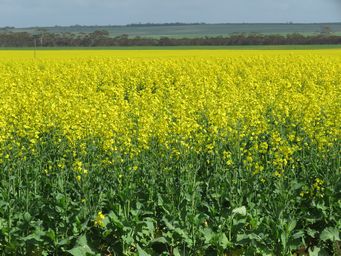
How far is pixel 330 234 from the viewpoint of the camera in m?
7.71

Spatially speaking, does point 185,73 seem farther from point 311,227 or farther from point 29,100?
point 311,227

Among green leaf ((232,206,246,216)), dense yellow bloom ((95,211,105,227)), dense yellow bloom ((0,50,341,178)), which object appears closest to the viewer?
dense yellow bloom ((95,211,105,227))

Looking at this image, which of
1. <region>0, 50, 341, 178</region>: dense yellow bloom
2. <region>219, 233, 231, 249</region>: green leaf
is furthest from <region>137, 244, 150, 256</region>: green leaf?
<region>0, 50, 341, 178</region>: dense yellow bloom

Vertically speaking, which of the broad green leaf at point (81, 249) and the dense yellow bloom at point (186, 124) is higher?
the dense yellow bloom at point (186, 124)

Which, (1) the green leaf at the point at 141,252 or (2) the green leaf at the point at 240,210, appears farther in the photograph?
(2) the green leaf at the point at 240,210

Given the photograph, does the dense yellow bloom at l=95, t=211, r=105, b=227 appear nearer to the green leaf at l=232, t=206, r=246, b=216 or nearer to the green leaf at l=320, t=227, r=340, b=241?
the green leaf at l=232, t=206, r=246, b=216

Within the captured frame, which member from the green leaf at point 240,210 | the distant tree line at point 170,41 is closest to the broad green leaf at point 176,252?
the green leaf at point 240,210

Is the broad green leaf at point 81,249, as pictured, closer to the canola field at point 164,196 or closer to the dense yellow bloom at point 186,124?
the canola field at point 164,196

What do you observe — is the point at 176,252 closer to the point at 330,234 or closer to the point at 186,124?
the point at 330,234

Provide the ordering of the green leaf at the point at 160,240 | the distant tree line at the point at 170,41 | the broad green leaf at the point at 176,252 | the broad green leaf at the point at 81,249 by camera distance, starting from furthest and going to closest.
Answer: the distant tree line at the point at 170,41 → the green leaf at the point at 160,240 → the broad green leaf at the point at 176,252 → the broad green leaf at the point at 81,249

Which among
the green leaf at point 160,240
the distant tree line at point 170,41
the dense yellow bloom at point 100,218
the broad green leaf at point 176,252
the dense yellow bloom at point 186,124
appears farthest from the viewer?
the distant tree line at point 170,41

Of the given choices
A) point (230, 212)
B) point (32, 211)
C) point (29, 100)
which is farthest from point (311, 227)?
point (29, 100)

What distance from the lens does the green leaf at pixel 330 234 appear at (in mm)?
7664

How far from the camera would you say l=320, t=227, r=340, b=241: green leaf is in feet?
25.1
